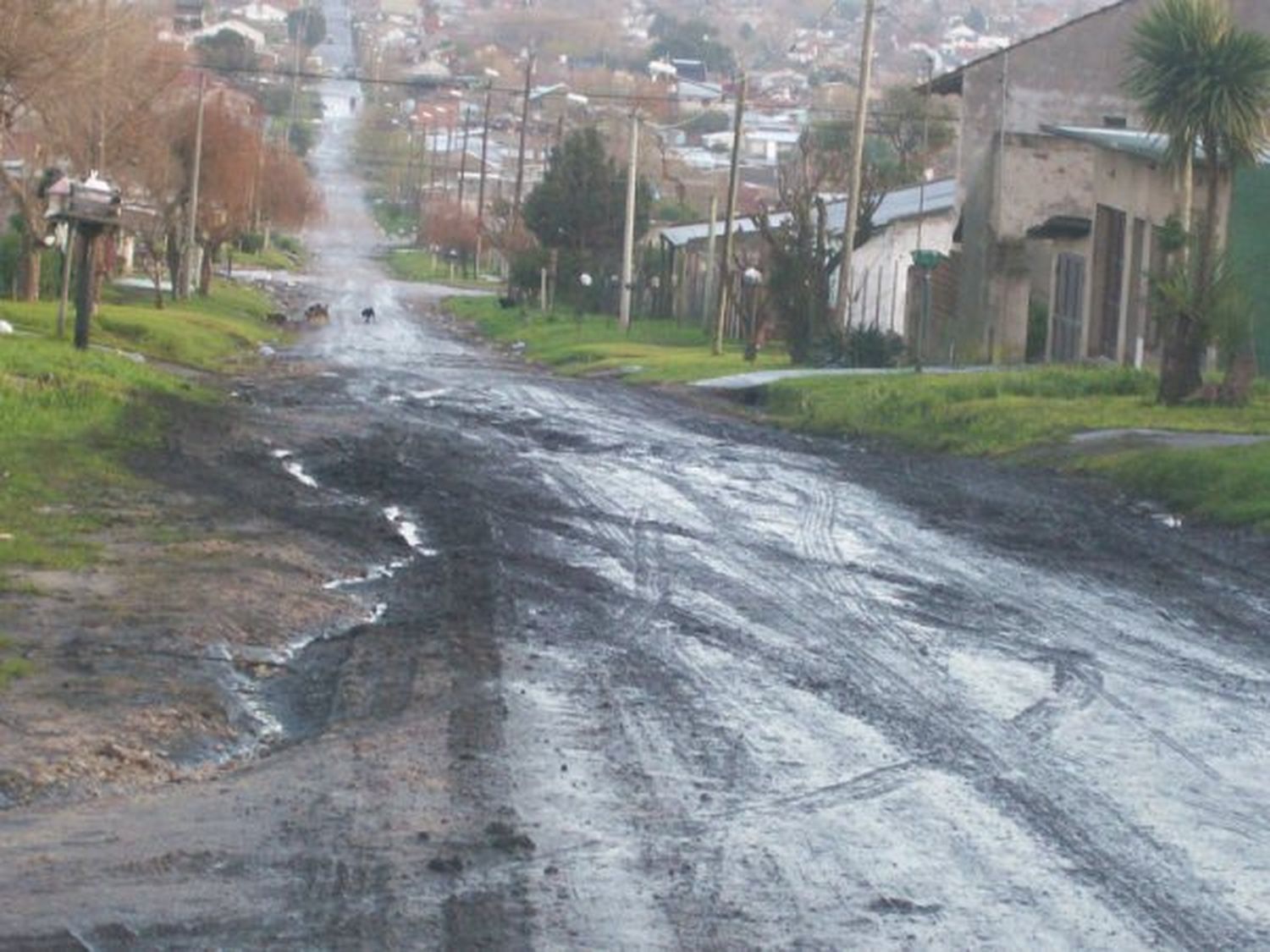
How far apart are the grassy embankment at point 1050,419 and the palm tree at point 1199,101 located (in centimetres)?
84

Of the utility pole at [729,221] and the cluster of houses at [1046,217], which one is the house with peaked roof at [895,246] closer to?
the cluster of houses at [1046,217]

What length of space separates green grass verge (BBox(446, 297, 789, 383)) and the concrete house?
190 inches

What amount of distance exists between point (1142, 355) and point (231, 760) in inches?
1185

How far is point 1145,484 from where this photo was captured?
21094 millimetres

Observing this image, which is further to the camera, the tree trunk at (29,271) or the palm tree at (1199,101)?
the tree trunk at (29,271)

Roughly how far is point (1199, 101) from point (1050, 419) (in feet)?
14.0

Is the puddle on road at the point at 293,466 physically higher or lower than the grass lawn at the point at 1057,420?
lower

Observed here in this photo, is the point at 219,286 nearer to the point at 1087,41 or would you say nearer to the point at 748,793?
the point at 1087,41

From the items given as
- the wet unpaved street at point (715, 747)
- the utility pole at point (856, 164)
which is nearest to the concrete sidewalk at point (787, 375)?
the utility pole at point (856, 164)

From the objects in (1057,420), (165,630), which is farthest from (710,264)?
(165,630)

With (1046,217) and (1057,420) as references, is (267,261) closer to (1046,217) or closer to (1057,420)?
(1046,217)

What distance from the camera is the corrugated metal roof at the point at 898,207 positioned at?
56781 mm

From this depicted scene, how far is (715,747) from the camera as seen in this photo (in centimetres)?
973

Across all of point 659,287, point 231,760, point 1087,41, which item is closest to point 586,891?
point 231,760
